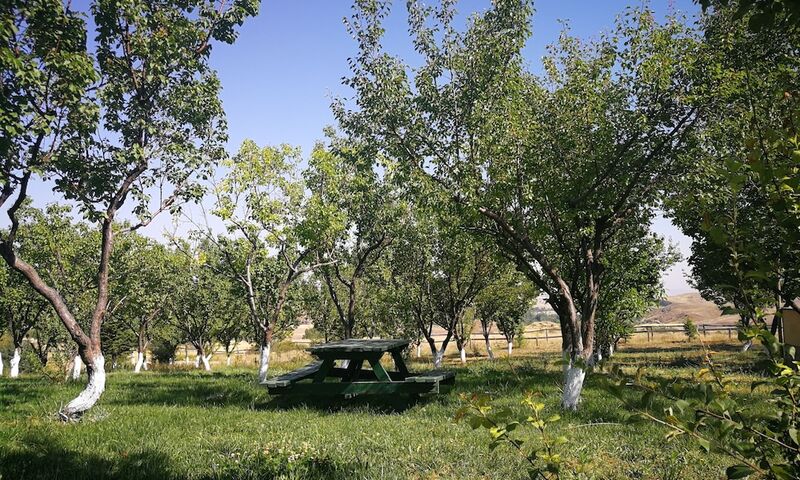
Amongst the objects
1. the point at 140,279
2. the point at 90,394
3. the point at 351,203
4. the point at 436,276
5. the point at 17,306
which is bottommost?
the point at 90,394

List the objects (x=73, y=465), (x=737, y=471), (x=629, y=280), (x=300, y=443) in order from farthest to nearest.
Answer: (x=629, y=280)
(x=300, y=443)
(x=73, y=465)
(x=737, y=471)

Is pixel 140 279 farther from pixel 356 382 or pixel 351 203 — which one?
pixel 356 382

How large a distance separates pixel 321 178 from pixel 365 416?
40.3 ft

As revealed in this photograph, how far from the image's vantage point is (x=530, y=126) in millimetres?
11867

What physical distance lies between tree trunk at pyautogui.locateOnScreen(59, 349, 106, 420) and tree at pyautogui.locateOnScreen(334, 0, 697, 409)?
772cm

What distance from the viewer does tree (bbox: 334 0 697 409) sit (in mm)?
11297

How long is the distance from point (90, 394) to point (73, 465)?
383 cm

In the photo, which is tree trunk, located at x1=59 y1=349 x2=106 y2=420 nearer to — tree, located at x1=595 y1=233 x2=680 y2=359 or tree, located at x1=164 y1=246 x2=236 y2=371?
tree, located at x1=595 y1=233 x2=680 y2=359

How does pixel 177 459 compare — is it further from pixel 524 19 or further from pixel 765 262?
pixel 524 19

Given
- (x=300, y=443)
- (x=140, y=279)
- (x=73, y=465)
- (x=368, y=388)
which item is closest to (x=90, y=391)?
(x=73, y=465)

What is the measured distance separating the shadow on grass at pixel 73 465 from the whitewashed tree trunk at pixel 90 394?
2235 mm

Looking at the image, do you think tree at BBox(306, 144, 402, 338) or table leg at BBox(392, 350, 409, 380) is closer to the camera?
table leg at BBox(392, 350, 409, 380)

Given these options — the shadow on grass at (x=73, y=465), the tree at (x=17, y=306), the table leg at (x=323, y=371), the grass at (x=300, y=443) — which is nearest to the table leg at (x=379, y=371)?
the grass at (x=300, y=443)

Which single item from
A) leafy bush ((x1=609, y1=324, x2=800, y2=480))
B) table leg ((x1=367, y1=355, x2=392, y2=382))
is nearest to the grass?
leafy bush ((x1=609, y1=324, x2=800, y2=480))
